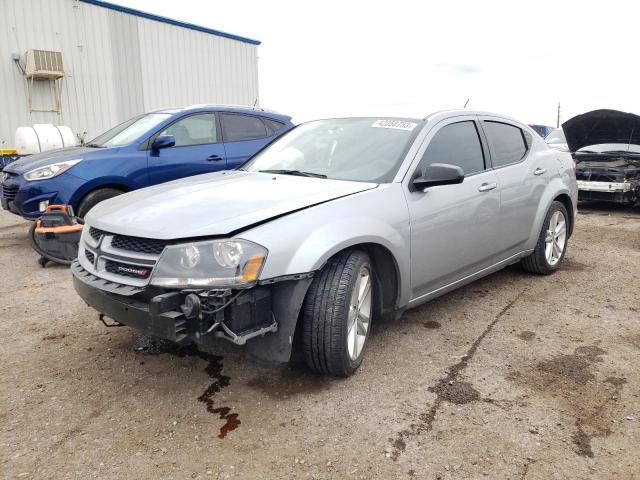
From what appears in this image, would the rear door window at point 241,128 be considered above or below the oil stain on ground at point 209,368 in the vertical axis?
above

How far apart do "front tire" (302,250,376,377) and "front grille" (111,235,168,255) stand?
79 cm

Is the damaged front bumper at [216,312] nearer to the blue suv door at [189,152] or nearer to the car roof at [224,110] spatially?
the blue suv door at [189,152]

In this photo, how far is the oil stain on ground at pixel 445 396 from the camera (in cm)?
250

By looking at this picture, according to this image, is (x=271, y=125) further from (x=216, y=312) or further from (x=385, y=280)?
(x=216, y=312)

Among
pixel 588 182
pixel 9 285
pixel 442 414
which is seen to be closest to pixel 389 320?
pixel 442 414

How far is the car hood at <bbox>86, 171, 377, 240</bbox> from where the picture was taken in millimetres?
2641

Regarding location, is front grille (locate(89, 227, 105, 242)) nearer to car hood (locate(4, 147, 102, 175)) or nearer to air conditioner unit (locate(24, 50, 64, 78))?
car hood (locate(4, 147, 102, 175))

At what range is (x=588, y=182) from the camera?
9.45 metres

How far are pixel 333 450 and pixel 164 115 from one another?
5381 millimetres

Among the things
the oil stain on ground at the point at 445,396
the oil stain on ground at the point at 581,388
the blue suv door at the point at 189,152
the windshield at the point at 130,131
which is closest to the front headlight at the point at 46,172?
the windshield at the point at 130,131

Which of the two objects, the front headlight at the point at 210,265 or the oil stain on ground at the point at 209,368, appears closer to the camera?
the front headlight at the point at 210,265

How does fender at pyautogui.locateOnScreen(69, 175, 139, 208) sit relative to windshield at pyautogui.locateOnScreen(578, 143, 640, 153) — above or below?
below

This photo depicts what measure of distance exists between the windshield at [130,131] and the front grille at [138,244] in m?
3.85

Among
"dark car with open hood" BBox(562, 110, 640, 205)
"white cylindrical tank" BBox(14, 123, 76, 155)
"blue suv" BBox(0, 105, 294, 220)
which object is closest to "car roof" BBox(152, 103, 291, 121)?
"blue suv" BBox(0, 105, 294, 220)
